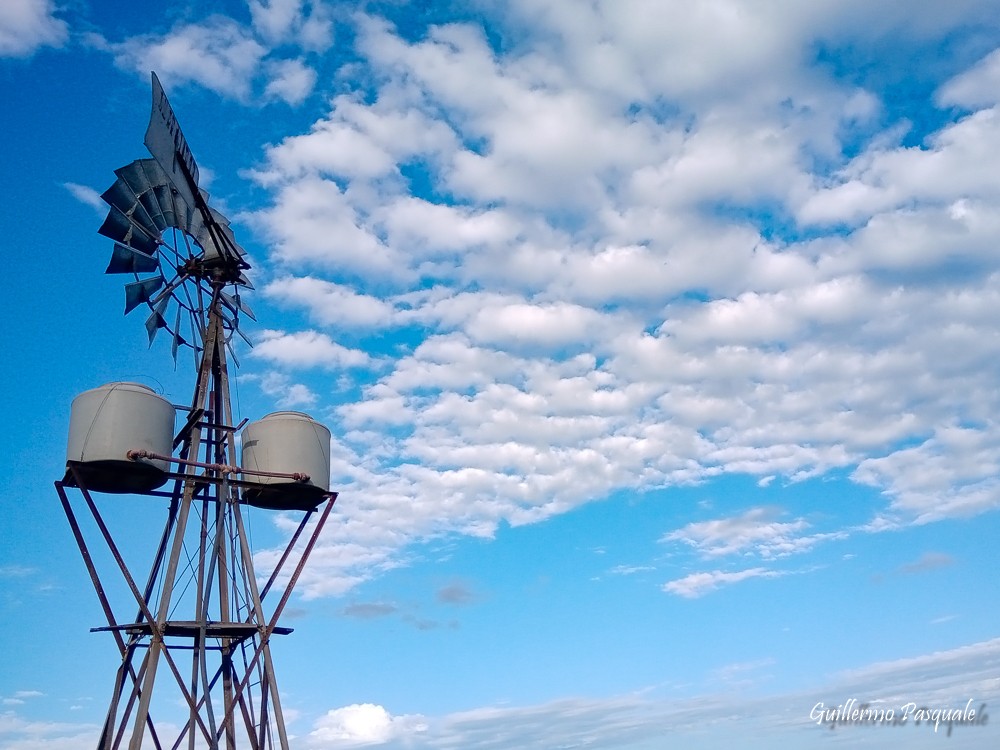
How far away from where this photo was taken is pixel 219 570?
94.7ft

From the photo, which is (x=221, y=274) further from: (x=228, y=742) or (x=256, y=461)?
(x=228, y=742)

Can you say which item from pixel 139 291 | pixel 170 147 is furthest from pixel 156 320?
pixel 170 147

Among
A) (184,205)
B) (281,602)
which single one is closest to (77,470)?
(281,602)

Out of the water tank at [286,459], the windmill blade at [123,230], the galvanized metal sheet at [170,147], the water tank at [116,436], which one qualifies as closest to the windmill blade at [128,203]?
the windmill blade at [123,230]

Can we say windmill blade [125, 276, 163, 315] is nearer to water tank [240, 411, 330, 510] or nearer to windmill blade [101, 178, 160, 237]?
windmill blade [101, 178, 160, 237]

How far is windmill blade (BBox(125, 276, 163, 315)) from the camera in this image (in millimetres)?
30938

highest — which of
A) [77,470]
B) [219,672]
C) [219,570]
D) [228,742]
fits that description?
[77,470]

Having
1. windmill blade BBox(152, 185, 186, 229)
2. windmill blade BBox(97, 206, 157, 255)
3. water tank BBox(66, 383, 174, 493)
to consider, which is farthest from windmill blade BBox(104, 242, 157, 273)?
water tank BBox(66, 383, 174, 493)

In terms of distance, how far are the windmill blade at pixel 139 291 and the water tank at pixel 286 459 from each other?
556 cm

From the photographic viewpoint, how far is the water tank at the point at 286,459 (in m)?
30.1

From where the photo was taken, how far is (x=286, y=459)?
30156 millimetres

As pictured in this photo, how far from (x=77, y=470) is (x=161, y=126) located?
10.2m

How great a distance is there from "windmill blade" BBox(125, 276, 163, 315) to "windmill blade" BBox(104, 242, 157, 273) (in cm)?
43

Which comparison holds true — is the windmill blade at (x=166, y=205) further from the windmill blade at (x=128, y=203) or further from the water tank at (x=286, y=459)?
the water tank at (x=286, y=459)
